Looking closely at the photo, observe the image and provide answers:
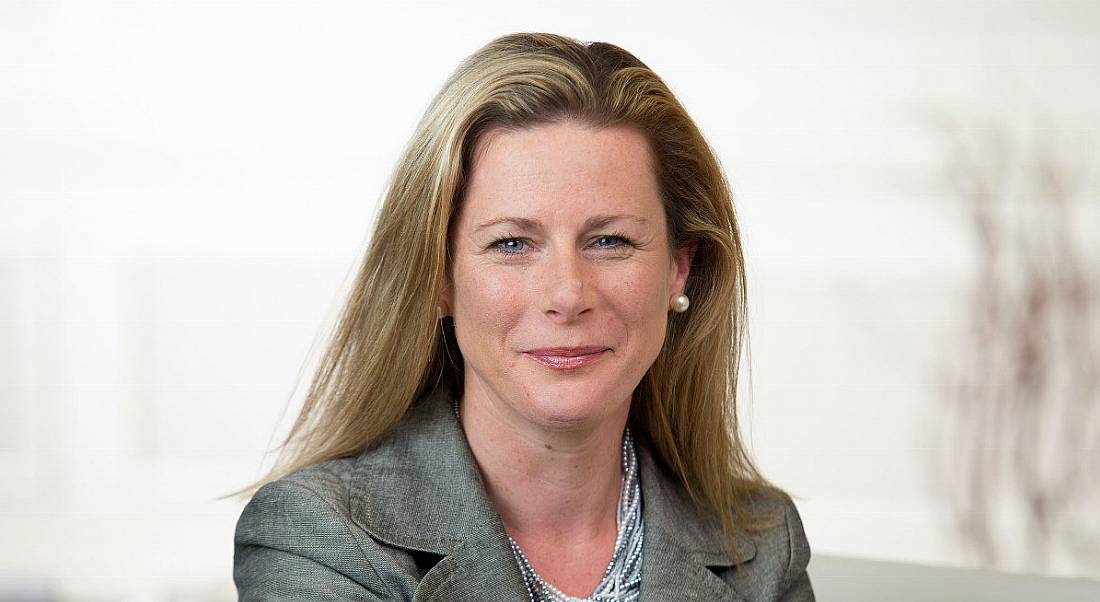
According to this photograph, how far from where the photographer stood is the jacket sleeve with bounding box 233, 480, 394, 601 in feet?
6.41

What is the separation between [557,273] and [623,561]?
55 centimetres

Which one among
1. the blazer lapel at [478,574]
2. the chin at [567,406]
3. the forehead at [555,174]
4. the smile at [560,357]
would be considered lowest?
→ the blazer lapel at [478,574]

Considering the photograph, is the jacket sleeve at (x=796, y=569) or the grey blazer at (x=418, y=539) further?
the jacket sleeve at (x=796, y=569)

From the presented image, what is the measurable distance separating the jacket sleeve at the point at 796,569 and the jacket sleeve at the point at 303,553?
0.74m

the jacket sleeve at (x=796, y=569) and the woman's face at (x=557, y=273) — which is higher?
the woman's face at (x=557, y=273)

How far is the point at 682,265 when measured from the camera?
233 cm

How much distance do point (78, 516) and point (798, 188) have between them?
2558 mm

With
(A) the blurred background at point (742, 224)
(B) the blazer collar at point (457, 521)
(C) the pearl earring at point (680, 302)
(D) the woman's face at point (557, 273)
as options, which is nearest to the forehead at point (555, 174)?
(D) the woman's face at point (557, 273)

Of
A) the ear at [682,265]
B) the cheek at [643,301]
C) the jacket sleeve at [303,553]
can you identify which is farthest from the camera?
the ear at [682,265]

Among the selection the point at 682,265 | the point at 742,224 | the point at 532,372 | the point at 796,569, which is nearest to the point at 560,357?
the point at 532,372

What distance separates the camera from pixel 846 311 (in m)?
4.62

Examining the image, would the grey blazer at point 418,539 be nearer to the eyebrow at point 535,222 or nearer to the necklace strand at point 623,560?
the necklace strand at point 623,560

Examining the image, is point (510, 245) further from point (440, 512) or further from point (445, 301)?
point (440, 512)

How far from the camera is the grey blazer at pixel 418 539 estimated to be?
1.98 meters
